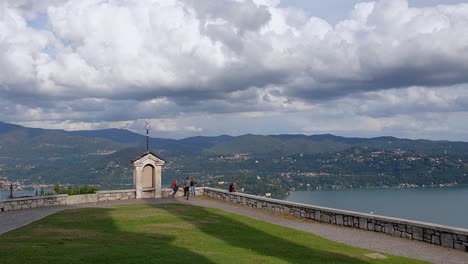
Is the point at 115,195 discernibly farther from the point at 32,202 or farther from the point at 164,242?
the point at 164,242

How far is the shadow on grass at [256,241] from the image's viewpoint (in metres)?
12.1

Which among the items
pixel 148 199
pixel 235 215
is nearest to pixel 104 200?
pixel 148 199

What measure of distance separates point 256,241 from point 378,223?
15.3 feet

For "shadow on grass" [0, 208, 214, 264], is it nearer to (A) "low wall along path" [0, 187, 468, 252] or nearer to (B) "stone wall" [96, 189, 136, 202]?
(A) "low wall along path" [0, 187, 468, 252]

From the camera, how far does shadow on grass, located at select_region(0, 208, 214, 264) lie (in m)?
10.5

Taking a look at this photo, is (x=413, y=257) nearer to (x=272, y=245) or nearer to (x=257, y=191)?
(x=272, y=245)

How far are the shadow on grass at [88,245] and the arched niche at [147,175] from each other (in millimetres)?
11274

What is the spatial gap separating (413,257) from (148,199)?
65.2 feet

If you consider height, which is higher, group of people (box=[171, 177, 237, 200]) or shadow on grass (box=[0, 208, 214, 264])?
group of people (box=[171, 177, 237, 200])

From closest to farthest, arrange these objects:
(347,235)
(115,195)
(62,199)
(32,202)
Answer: (347,235), (32,202), (62,199), (115,195)

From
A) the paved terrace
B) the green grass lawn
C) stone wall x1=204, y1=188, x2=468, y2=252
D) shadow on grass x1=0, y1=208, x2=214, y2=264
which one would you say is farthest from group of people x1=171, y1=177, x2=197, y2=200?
shadow on grass x1=0, y1=208, x2=214, y2=264

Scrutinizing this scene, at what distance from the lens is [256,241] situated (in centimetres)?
Answer: 1480

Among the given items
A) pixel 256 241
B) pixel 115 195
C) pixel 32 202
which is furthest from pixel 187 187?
pixel 256 241

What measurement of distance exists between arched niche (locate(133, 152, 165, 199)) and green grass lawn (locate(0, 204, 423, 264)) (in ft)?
29.1
